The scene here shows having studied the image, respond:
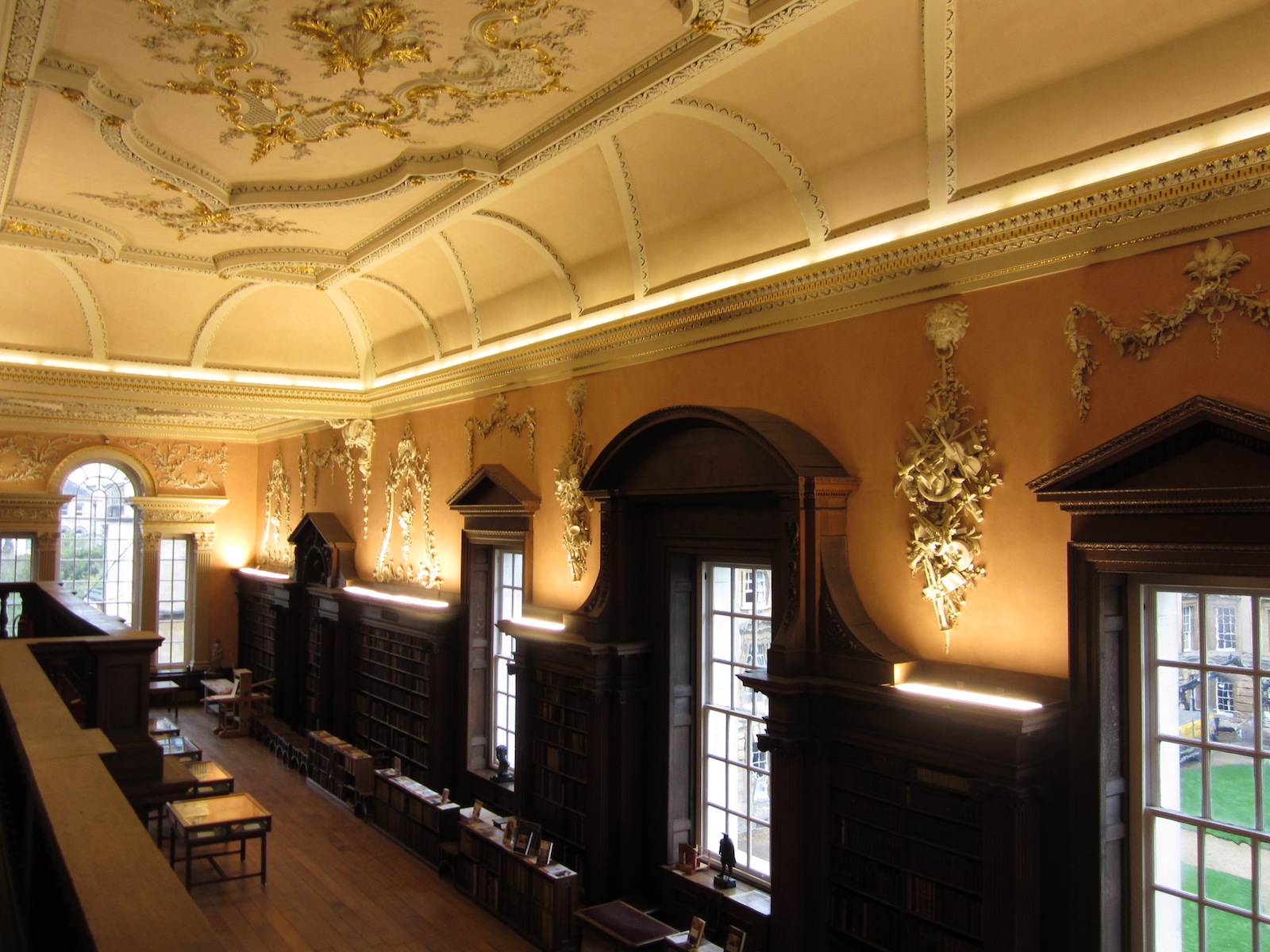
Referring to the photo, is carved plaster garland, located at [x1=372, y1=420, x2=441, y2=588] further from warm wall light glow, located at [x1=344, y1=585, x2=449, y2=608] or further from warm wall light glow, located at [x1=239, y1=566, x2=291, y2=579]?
warm wall light glow, located at [x1=239, y1=566, x2=291, y2=579]

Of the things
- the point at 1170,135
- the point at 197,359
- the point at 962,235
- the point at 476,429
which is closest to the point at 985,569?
the point at 962,235

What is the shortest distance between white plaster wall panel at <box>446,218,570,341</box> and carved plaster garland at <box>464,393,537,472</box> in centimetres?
74

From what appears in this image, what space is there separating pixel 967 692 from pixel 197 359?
1002 cm

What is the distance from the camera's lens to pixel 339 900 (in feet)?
27.7

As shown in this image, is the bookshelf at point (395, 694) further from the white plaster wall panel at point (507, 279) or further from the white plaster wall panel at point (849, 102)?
the white plaster wall panel at point (849, 102)

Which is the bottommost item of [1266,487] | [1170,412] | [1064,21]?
[1266,487]

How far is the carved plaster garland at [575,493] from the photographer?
27.2 feet

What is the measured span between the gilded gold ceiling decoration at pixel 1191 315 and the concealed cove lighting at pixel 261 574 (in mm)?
12404

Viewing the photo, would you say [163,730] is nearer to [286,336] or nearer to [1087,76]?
[286,336]

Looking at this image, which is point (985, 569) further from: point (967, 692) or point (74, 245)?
point (74, 245)

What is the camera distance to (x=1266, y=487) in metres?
3.76

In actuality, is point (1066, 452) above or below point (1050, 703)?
above

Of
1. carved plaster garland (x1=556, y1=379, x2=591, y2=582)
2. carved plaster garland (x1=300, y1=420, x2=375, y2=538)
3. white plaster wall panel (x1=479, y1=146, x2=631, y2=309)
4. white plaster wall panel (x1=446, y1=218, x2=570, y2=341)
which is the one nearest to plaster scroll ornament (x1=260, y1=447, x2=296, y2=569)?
carved plaster garland (x1=300, y1=420, x2=375, y2=538)

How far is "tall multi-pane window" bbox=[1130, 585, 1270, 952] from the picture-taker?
161 inches
